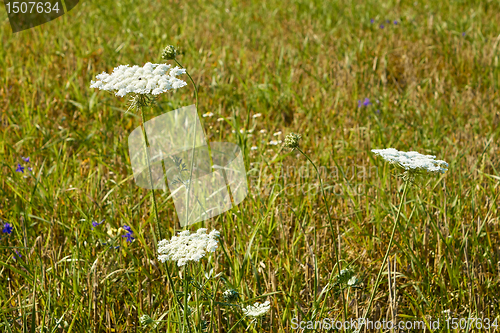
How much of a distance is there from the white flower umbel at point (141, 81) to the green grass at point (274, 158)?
663 millimetres

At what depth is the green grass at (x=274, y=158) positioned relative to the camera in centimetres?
176

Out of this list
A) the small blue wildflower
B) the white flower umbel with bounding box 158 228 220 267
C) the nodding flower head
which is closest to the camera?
the white flower umbel with bounding box 158 228 220 267

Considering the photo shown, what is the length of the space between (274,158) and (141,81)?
1.69 metres

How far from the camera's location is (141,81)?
1163 mm

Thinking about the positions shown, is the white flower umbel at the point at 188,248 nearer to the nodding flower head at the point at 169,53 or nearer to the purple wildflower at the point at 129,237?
the nodding flower head at the point at 169,53

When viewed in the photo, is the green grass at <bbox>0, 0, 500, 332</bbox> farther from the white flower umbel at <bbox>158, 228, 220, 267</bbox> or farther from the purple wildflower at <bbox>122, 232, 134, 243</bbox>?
the white flower umbel at <bbox>158, 228, 220, 267</bbox>

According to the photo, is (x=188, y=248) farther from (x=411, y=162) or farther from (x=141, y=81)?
(x=411, y=162)

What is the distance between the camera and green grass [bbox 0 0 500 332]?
176 centimetres

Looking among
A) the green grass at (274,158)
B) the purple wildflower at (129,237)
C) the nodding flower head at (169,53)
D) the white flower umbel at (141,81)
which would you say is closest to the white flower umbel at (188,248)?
the green grass at (274,158)

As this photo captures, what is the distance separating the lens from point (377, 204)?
2.25 meters

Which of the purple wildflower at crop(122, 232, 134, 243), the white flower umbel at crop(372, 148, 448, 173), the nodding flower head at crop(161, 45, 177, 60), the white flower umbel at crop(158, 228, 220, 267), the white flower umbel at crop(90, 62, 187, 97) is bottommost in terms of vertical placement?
the purple wildflower at crop(122, 232, 134, 243)

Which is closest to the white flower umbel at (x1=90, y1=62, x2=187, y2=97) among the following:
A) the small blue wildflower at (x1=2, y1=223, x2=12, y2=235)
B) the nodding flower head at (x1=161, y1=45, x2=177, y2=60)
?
the nodding flower head at (x1=161, y1=45, x2=177, y2=60)

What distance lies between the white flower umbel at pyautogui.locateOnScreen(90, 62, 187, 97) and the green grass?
663 mm

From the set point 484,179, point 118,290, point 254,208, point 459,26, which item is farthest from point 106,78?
point 459,26
